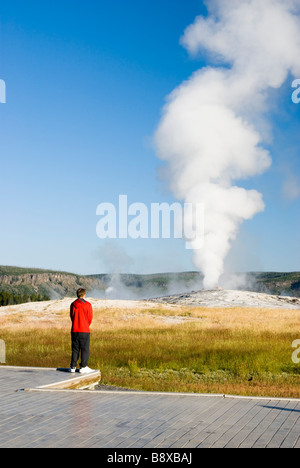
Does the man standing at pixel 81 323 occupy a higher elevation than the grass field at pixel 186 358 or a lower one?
higher

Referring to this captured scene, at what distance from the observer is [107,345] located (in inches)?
882

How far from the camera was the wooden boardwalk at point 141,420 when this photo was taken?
265 inches

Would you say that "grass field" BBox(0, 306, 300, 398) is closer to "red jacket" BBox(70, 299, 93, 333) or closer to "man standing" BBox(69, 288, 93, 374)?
"man standing" BBox(69, 288, 93, 374)

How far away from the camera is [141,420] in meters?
8.09

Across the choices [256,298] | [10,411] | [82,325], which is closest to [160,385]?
[82,325]

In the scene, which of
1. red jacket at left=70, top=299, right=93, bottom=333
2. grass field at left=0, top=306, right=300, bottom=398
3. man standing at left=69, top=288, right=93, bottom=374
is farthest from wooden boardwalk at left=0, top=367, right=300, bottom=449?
grass field at left=0, top=306, right=300, bottom=398

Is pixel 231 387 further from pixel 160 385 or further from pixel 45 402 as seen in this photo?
pixel 45 402

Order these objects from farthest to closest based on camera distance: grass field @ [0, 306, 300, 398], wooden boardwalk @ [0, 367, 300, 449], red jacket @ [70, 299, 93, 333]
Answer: grass field @ [0, 306, 300, 398]
red jacket @ [70, 299, 93, 333]
wooden boardwalk @ [0, 367, 300, 449]

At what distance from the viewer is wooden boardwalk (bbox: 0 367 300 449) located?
673 centimetres

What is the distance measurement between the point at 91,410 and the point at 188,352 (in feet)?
39.7

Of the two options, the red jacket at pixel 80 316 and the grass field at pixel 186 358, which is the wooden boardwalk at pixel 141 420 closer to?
the red jacket at pixel 80 316

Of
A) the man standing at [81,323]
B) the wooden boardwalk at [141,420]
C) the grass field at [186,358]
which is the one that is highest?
the man standing at [81,323]

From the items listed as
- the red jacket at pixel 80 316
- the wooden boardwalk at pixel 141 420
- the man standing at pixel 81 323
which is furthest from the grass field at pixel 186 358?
the wooden boardwalk at pixel 141 420

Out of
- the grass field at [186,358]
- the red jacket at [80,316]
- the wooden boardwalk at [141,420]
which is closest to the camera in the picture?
the wooden boardwalk at [141,420]
